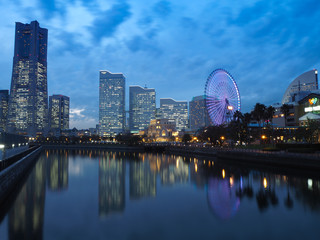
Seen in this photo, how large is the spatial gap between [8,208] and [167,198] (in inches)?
612

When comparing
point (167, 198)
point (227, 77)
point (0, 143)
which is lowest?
point (167, 198)

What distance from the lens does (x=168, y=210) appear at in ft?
72.6

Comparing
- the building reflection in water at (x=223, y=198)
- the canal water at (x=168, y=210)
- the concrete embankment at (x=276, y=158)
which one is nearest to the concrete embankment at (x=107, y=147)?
the concrete embankment at (x=276, y=158)

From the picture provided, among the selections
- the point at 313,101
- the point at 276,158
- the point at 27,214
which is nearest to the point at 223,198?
the point at 27,214

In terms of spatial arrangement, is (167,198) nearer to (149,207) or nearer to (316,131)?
(149,207)

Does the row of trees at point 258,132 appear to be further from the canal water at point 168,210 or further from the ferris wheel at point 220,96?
the canal water at point 168,210

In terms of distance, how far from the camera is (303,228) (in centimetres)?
1714

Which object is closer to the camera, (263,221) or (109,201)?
(263,221)

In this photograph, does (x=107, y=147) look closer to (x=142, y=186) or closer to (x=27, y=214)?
(x=142, y=186)

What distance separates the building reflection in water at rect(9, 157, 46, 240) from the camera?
16672 mm

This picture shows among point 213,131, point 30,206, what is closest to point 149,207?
point 30,206

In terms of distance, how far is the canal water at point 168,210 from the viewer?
16.8m

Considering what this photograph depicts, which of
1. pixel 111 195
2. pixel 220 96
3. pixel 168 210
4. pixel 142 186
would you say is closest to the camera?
pixel 168 210

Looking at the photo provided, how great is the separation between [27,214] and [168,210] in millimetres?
12367
